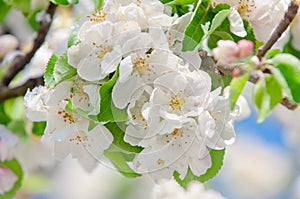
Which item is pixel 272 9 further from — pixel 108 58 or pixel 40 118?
pixel 40 118

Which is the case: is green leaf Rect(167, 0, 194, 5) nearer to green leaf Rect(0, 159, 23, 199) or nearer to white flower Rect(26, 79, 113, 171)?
white flower Rect(26, 79, 113, 171)

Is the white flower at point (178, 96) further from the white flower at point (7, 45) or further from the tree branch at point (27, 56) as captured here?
the white flower at point (7, 45)

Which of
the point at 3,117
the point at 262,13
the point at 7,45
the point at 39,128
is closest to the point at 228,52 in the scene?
the point at 262,13

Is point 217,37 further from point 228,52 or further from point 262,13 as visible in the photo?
point 228,52

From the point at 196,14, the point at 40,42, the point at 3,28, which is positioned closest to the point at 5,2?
the point at 40,42

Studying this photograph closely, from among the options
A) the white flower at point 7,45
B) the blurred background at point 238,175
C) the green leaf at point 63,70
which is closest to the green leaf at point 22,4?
the white flower at point 7,45
